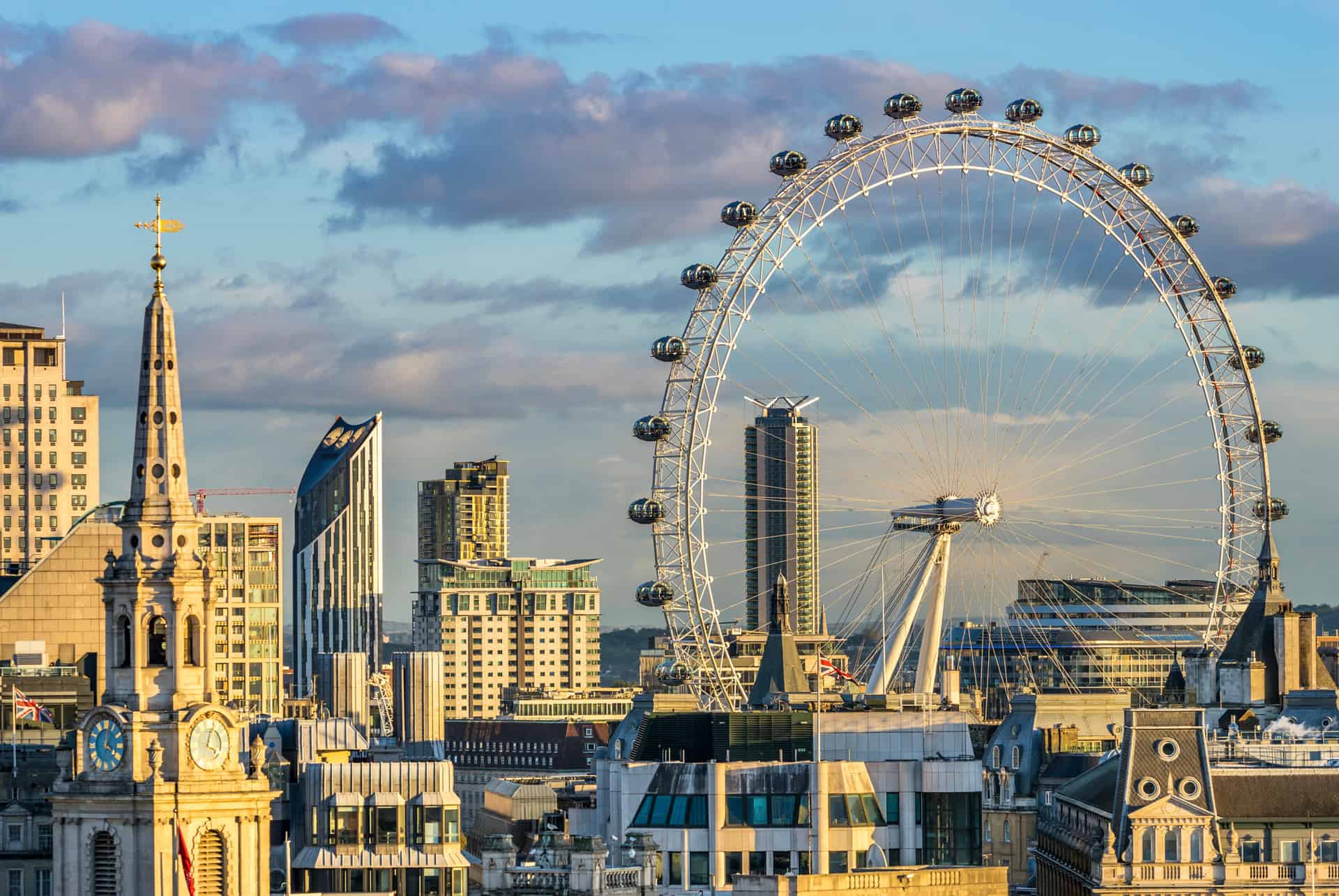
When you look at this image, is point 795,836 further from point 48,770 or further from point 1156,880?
point 48,770

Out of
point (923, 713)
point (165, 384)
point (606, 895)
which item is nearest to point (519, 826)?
point (923, 713)

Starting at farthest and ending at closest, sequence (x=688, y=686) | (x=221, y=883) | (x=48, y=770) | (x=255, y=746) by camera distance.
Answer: (x=688, y=686)
(x=48, y=770)
(x=255, y=746)
(x=221, y=883)

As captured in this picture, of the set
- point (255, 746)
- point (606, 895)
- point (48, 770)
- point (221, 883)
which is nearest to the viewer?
point (221, 883)

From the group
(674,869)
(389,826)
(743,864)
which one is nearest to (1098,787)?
(743,864)

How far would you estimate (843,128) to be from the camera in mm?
188375

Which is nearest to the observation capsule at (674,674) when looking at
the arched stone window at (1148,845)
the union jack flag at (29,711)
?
the union jack flag at (29,711)

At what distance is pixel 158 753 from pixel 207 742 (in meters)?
1.53

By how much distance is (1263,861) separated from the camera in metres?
159

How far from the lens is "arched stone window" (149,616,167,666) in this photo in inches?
4082

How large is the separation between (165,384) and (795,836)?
4431cm

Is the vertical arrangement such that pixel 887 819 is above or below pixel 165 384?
below

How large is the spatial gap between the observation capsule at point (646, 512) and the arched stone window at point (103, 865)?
8807 cm

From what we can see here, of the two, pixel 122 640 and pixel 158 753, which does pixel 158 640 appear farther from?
pixel 158 753

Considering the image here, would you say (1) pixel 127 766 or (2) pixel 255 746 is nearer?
(1) pixel 127 766
